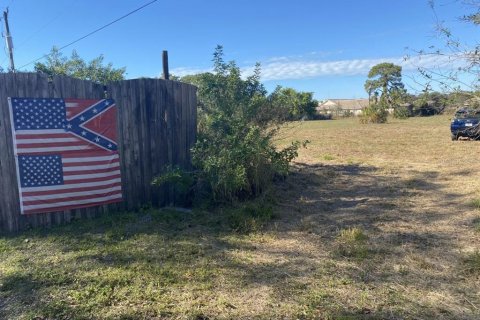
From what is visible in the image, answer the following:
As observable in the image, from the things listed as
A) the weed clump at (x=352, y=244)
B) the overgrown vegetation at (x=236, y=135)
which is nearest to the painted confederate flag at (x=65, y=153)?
the overgrown vegetation at (x=236, y=135)

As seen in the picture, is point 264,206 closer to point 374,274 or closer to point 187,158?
point 187,158

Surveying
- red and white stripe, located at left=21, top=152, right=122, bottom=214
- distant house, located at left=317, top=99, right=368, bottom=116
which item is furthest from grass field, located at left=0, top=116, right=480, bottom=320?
distant house, located at left=317, top=99, right=368, bottom=116

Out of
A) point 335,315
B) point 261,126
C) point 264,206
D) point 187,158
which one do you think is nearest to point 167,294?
point 335,315

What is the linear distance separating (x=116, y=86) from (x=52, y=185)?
1804mm

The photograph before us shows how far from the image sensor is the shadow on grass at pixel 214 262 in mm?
3221

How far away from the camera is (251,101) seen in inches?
259

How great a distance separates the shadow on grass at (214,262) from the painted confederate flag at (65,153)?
0.44m

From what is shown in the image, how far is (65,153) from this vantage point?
5.53 meters

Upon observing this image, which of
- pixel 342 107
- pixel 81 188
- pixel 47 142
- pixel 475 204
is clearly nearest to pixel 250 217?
pixel 81 188

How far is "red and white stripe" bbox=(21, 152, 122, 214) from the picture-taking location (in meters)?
5.37

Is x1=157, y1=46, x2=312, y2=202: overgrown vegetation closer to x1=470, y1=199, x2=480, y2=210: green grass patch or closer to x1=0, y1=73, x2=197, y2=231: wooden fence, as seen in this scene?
x1=0, y1=73, x2=197, y2=231: wooden fence

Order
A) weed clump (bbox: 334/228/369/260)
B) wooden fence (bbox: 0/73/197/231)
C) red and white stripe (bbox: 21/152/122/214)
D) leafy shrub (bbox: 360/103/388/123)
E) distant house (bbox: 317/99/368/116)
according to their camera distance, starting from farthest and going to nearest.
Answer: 1. distant house (bbox: 317/99/368/116)
2. leafy shrub (bbox: 360/103/388/123)
3. red and white stripe (bbox: 21/152/122/214)
4. wooden fence (bbox: 0/73/197/231)
5. weed clump (bbox: 334/228/369/260)

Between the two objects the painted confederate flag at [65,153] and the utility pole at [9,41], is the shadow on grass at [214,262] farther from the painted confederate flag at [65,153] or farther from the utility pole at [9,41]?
the utility pole at [9,41]

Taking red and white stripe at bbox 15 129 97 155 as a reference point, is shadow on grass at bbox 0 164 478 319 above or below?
below
